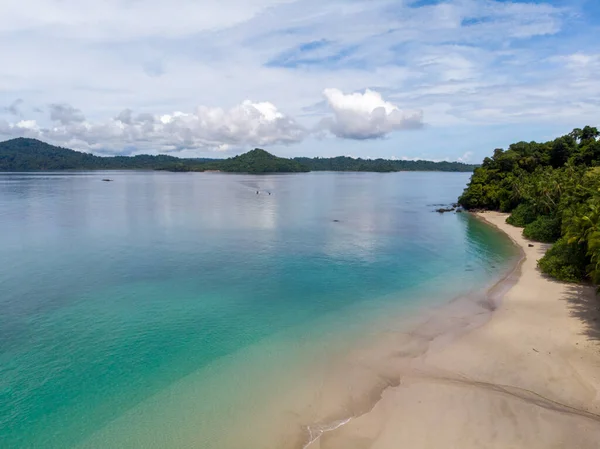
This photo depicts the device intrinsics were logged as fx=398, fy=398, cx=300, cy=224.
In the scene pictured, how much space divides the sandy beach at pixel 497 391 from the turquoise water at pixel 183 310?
4460 mm

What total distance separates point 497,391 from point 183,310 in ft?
66.7

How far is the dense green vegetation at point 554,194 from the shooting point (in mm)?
29781

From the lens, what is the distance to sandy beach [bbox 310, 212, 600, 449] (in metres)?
15.0

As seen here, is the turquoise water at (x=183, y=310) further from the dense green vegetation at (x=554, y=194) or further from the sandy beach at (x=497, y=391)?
the dense green vegetation at (x=554, y=194)

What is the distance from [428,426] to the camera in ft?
51.4

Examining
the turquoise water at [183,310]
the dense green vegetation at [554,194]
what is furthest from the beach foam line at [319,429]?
the dense green vegetation at [554,194]

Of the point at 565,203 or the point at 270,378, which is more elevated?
the point at 565,203

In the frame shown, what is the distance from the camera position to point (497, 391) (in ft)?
58.8

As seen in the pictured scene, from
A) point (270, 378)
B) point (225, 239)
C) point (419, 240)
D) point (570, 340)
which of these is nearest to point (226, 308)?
point (270, 378)

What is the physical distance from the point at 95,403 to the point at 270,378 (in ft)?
26.2

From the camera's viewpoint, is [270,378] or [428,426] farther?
[270,378]

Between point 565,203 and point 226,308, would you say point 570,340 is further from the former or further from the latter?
point 565,203

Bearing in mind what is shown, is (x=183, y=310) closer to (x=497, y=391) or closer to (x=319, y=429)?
(x=319, y=429)

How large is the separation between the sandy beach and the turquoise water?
4.46 meters
